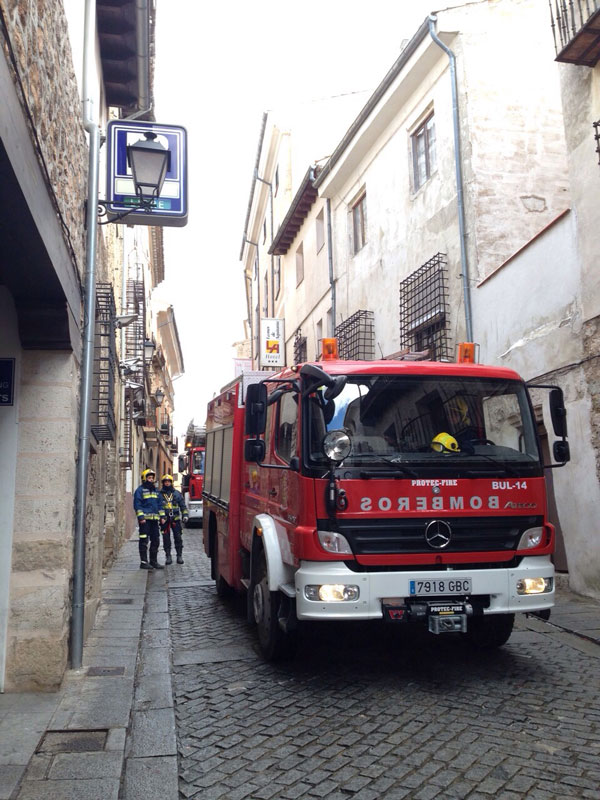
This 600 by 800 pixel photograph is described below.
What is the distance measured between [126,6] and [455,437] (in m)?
6.87

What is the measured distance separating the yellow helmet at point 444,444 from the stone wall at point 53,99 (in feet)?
10.2

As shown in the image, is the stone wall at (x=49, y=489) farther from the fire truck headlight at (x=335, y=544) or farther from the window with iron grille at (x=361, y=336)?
the window with iron grille at (x=361, y=336)

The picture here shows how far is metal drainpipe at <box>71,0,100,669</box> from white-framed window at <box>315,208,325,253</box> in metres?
14.2

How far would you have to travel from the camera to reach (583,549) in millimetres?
9133

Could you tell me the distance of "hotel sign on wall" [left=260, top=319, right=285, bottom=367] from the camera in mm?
25047

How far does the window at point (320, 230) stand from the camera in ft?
69.1

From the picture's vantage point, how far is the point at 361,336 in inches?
668

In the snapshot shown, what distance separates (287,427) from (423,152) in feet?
31.9

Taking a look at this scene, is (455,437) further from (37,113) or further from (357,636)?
(37,113)

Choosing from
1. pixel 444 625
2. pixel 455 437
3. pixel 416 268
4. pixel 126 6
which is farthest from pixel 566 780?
pixel 416 268

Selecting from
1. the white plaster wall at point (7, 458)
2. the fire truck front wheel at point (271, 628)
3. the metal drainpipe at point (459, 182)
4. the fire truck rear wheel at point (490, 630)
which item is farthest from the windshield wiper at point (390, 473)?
the metal drainpipe at point (459, 182)

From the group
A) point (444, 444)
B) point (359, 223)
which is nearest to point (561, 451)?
point (444, 444)

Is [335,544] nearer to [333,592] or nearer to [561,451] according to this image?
[333,592]

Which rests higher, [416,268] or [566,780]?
[416,268]
